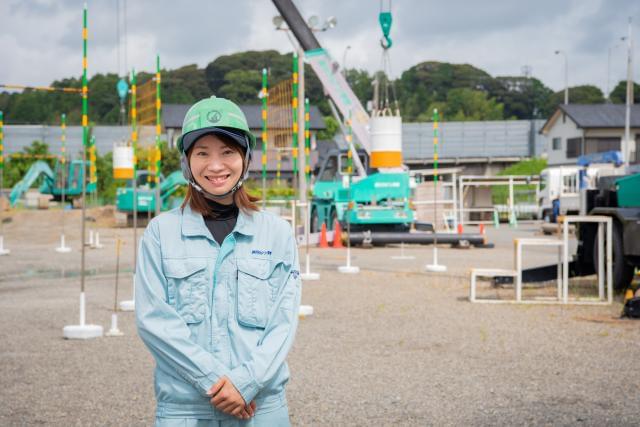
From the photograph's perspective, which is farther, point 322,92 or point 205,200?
point 322,92

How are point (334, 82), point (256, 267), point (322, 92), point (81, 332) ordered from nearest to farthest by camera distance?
1. point (256, 267)
2. point (81, 332)
3. point (334, 82)
4. point (322, 92)

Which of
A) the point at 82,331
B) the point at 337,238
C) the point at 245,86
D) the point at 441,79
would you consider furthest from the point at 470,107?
the point at 82,331

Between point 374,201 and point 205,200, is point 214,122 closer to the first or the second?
point 205,200

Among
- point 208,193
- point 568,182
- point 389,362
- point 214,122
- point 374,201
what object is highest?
point 568,182

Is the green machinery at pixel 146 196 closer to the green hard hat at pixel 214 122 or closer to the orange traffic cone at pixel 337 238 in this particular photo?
the orange traffic cone at pixel 337 238

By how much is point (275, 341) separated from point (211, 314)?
229mm

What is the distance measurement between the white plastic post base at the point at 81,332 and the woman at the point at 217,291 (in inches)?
257

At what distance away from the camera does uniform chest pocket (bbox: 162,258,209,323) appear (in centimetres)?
319

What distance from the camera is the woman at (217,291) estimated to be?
10.2 ft

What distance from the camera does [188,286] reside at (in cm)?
321

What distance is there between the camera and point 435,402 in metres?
6.70

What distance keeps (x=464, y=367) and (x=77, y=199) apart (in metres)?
42.6

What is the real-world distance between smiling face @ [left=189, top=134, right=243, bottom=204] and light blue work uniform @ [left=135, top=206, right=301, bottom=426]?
112mm

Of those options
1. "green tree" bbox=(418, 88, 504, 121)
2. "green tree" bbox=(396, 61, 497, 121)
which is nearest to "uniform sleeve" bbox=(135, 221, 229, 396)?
"green tree" bbox=(418, 88, 504, 121)
